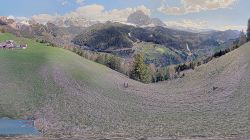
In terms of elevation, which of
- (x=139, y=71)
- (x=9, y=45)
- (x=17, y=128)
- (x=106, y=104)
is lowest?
(x=139, y=71)

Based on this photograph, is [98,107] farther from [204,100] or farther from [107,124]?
[204,100]

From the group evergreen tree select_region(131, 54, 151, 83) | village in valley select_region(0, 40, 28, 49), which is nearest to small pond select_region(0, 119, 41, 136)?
village in valley select_region(0, 40, 28, 49)

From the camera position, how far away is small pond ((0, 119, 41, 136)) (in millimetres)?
47422

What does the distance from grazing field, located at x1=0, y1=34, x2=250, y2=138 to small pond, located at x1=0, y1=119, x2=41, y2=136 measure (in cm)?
125

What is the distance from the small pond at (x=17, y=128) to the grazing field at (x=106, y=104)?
1.25m

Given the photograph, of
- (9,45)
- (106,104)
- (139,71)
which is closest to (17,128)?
(106,104)

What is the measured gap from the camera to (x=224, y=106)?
68500 millimetres

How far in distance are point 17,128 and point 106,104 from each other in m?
20.6

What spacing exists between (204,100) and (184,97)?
9.00 metres

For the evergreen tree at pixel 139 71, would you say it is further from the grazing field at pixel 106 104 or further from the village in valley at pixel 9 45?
the grazing field at pixel 106 104

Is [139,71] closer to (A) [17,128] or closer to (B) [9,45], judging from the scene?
(B) [9,45]

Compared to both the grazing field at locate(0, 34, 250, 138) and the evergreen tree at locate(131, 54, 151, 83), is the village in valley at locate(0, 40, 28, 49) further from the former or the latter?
the evergreen tree at locate(131, 54, 151, 83)

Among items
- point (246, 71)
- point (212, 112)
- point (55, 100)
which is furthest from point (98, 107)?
point (246, 71)

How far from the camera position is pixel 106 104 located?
69500 millimetres
